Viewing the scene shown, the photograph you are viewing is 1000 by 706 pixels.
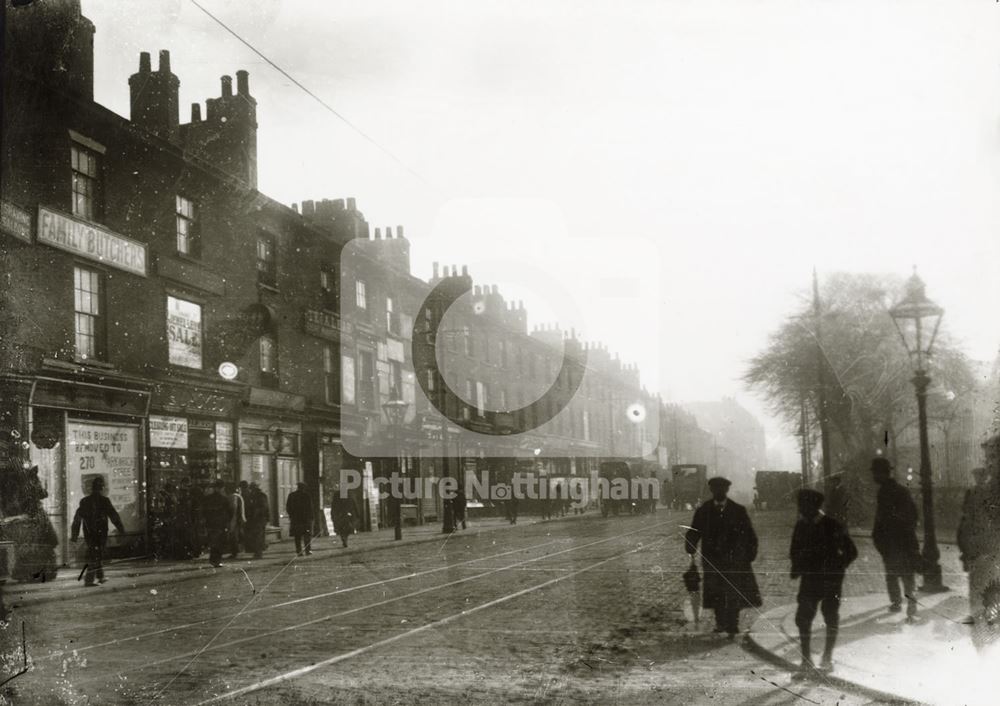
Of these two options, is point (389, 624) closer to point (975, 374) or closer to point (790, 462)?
point (790, 462)

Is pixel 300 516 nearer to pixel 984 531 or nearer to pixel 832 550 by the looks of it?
pixel 832 550

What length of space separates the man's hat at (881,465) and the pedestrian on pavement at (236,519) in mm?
2164

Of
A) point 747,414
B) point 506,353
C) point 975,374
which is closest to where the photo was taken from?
point 975,374

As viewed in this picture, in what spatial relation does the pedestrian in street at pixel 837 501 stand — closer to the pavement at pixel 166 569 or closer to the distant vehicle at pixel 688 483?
the distant vehicle at pixel 688 483

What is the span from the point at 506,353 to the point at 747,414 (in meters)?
0.85

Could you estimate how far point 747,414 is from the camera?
2.54m

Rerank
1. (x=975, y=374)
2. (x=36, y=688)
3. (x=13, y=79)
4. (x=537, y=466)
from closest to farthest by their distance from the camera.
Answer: (x=975, y=374), (x=537, y=466), (x=13, y=79), (x=36, y=688)

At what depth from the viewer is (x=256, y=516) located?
290 cm

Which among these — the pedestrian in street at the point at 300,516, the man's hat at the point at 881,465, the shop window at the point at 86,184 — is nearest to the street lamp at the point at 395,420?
the pedestrian in street at the point at 300,516

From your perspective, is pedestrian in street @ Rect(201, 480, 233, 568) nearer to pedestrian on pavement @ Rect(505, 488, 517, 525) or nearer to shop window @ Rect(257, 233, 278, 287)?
shop window @ Rect(257, 233, 278, 287)

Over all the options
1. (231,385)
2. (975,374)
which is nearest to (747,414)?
(975,374)

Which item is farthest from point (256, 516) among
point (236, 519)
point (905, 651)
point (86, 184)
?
point (905, 651)

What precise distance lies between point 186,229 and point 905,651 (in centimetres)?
296

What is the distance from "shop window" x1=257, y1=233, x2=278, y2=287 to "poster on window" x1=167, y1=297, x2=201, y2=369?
1.04 feet
